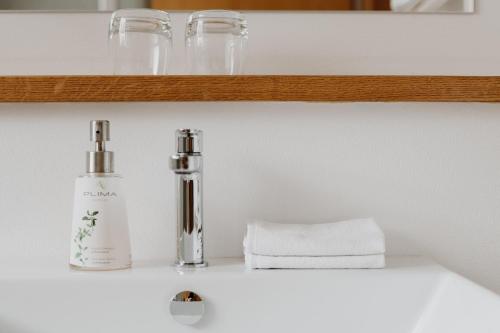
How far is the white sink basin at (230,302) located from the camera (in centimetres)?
78

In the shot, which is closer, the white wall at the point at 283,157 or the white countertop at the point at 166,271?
the white countertop at the point at 166,271

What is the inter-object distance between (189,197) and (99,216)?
11cm

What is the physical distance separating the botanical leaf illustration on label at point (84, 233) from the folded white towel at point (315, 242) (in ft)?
0.62

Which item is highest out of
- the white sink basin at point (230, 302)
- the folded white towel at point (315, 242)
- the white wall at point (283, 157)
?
the white wall at point (283, 157)

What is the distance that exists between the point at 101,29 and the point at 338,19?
337 millimetres

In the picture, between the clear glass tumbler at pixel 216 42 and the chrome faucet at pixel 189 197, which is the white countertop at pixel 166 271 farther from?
the clear glass tumbler at pixel 216 42

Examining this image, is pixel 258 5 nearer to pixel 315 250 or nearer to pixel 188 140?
pixel 188 140

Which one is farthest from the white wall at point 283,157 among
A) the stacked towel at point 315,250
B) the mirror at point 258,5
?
the stacked towel at point 315,250

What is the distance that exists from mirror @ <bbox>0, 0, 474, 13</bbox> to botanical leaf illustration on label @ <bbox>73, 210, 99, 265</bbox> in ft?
1.02

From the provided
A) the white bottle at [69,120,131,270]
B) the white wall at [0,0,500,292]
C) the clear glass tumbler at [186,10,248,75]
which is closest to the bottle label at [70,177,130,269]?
the white bottle at [69,120,131,270]

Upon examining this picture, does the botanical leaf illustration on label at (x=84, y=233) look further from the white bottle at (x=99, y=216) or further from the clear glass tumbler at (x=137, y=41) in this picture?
the clear glass tumbler at (x=137, y=41)

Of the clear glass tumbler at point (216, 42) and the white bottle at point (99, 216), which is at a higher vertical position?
the clear glass tumbler at point (216, 42)

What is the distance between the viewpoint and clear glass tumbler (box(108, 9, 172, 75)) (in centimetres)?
90

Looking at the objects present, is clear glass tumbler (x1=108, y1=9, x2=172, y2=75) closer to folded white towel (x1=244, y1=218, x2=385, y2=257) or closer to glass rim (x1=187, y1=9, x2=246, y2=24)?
glass rim (x1=187, y1=9, x2=246, y2=24)
